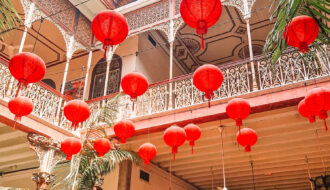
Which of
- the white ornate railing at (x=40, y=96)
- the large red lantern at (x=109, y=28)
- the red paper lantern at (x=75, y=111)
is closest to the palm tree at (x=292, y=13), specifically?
the large red lantern at (x=109, y=28)

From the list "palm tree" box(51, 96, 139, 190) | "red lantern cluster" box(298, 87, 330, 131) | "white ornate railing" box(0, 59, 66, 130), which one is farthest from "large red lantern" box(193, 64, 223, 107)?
"white ornate railing" box(0, 59, 66, 130)

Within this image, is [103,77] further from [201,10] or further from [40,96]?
[201,10]

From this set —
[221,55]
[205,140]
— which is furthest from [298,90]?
[221,55]

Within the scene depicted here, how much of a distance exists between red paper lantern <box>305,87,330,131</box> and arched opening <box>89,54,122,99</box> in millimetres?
6393

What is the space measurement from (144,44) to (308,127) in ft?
18.7

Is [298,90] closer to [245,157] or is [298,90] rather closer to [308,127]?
[308,127]

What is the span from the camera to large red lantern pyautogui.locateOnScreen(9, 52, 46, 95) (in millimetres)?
4129

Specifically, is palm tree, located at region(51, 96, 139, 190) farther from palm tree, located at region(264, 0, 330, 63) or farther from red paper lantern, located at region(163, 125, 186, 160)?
palm tree, located at region(264, 0, 330, 63)

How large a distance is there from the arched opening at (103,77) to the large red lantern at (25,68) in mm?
5386

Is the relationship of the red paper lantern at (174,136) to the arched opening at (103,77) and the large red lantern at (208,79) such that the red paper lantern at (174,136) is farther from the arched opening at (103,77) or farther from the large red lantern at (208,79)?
the arched opening at (103,77)

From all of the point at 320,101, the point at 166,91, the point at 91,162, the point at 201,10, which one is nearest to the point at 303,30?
the point at 201,10

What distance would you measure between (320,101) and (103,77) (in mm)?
Answer: 7436

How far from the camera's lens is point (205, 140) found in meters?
7.90

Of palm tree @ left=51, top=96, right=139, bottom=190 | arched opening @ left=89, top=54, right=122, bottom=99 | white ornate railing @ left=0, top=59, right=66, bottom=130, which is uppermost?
arched opening @ left=89, top=54, right=122, bottom=99
